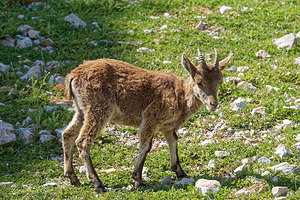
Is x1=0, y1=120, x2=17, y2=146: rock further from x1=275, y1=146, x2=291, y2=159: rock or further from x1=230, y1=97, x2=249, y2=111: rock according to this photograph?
x1=275, y1=146, x2=291, y2=159: rock

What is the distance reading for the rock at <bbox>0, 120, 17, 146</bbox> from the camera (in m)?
9.24

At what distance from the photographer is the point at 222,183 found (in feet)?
24.8

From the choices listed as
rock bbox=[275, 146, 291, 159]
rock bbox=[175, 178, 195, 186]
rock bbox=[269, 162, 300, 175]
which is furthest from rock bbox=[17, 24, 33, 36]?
rock bbox=[269, 162, 300, 175]

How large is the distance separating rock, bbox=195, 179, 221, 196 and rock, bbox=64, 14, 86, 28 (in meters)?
8.25

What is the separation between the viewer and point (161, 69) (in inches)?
468

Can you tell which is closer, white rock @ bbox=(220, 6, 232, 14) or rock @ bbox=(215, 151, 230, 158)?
rock @ bbox=(215, 151, 230, 158)

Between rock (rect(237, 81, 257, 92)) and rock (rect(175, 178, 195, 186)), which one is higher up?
rock (rect(237, 81, 257, 92))

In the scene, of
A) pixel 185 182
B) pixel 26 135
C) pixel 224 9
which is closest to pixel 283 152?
pixel 185 182

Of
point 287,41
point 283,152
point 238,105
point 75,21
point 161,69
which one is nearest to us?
Answer: point 283,152

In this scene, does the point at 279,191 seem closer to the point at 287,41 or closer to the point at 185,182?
the point at 185,182

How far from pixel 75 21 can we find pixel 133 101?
7.00m

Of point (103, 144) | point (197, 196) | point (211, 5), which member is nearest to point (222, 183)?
point (197, 196)

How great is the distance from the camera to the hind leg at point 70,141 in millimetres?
8109

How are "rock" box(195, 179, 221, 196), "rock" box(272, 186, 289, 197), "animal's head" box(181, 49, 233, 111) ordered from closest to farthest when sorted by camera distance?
"rock" box(272, 186, 289, 197), "rock" box(195, 179, 221, 196), "animal's head" box(181, 49, 233, 111)
